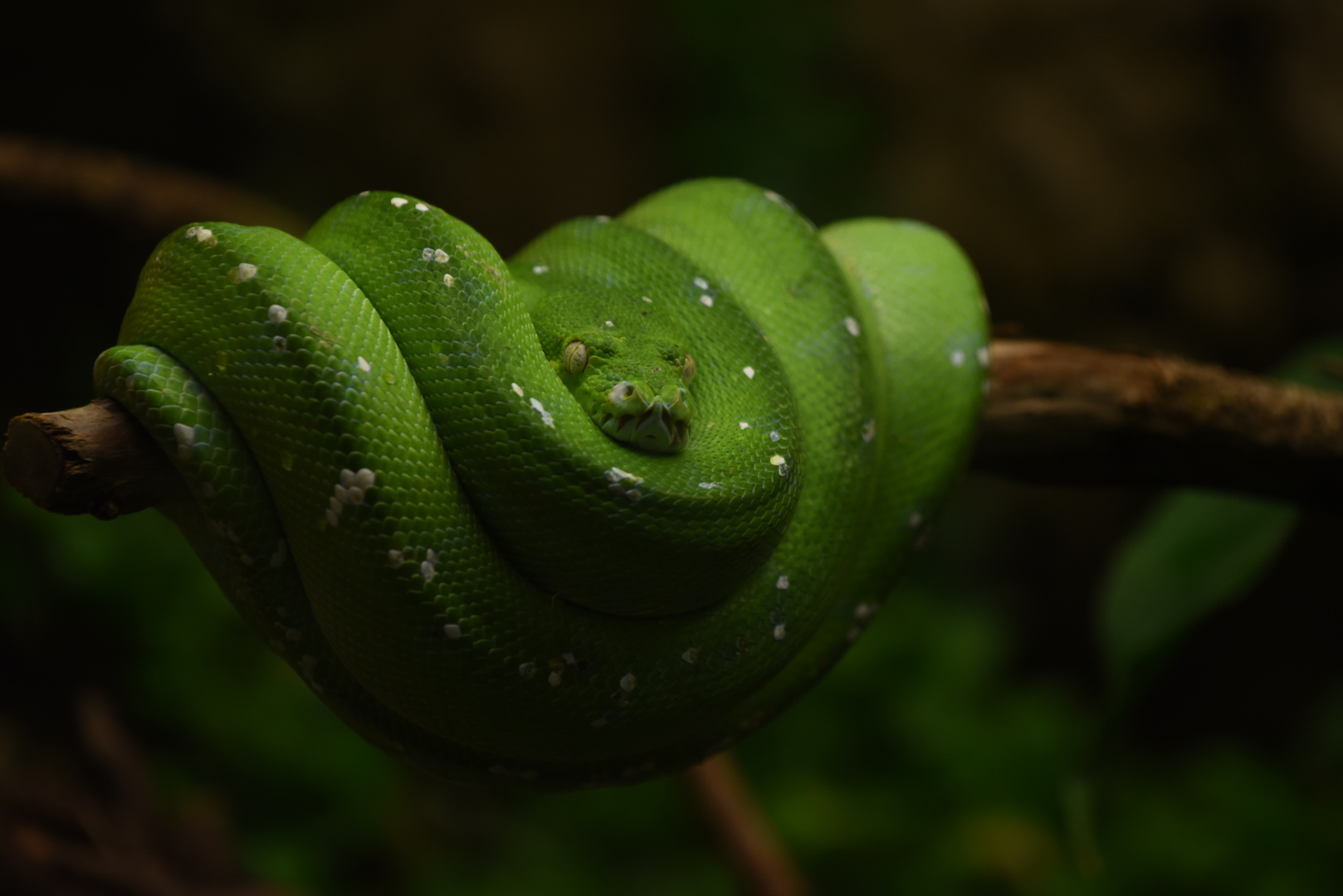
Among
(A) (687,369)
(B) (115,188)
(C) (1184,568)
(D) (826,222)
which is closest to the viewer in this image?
(A) (687,369)

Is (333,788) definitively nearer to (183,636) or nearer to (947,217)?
(183,636)

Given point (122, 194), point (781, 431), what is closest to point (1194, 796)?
point (781, 431)

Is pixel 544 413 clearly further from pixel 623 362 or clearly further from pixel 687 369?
pixel 687 369

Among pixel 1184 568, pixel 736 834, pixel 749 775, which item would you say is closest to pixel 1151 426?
pixel 1184 568

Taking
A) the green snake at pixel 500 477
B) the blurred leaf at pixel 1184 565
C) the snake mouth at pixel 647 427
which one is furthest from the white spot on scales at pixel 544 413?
the blurred leaf at pixel 1184 565

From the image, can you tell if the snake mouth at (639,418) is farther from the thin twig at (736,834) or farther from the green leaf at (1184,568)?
the thin twig at (736,834)

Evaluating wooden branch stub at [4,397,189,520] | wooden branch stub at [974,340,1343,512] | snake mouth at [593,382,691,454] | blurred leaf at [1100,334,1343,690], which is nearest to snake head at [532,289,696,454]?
snake mouth at [593,382,691,454]

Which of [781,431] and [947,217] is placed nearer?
[781,431]
